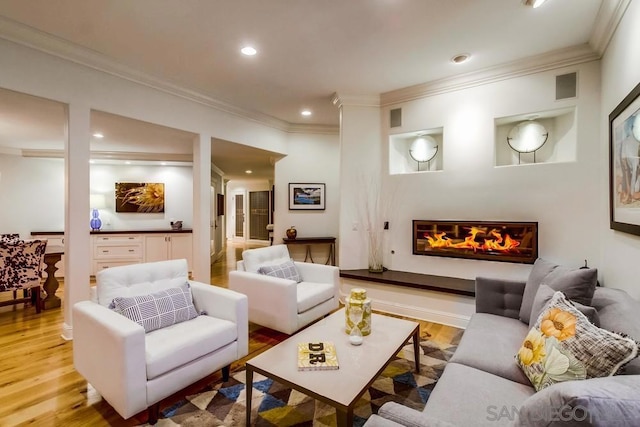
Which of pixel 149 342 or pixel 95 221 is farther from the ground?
pixel 95 221

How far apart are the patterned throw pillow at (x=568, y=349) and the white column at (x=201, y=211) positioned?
11.9ft

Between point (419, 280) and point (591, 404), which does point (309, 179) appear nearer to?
point (419, 280)

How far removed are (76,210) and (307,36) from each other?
2.74 metres

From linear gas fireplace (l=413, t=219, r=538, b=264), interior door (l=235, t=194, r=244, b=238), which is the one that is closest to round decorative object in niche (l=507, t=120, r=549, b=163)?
linear gas fireplace (l=413, t=219, r=538, b=264)

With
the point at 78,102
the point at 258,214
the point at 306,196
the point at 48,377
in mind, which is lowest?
the point at 48,377

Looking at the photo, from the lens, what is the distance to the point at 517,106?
130 inches

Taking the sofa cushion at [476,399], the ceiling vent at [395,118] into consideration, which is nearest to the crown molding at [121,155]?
the ceiling vent at [395,118]

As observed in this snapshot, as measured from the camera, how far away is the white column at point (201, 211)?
4.05m

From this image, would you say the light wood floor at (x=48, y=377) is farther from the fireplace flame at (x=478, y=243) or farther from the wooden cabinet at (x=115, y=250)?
the wooden cabinet at (x=115, y=250)

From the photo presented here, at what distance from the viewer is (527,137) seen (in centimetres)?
343

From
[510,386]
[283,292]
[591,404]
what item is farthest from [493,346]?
[283,292]

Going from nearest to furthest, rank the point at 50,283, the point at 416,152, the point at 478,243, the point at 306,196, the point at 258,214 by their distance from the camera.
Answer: the point at 478,243 < the point at 50,283 < the point at 416,152 < the point at 306,196 < the point at 258,214

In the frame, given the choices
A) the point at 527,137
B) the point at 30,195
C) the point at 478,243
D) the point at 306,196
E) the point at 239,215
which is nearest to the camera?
the point at 527,137

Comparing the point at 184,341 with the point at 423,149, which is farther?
the point at 423,149
